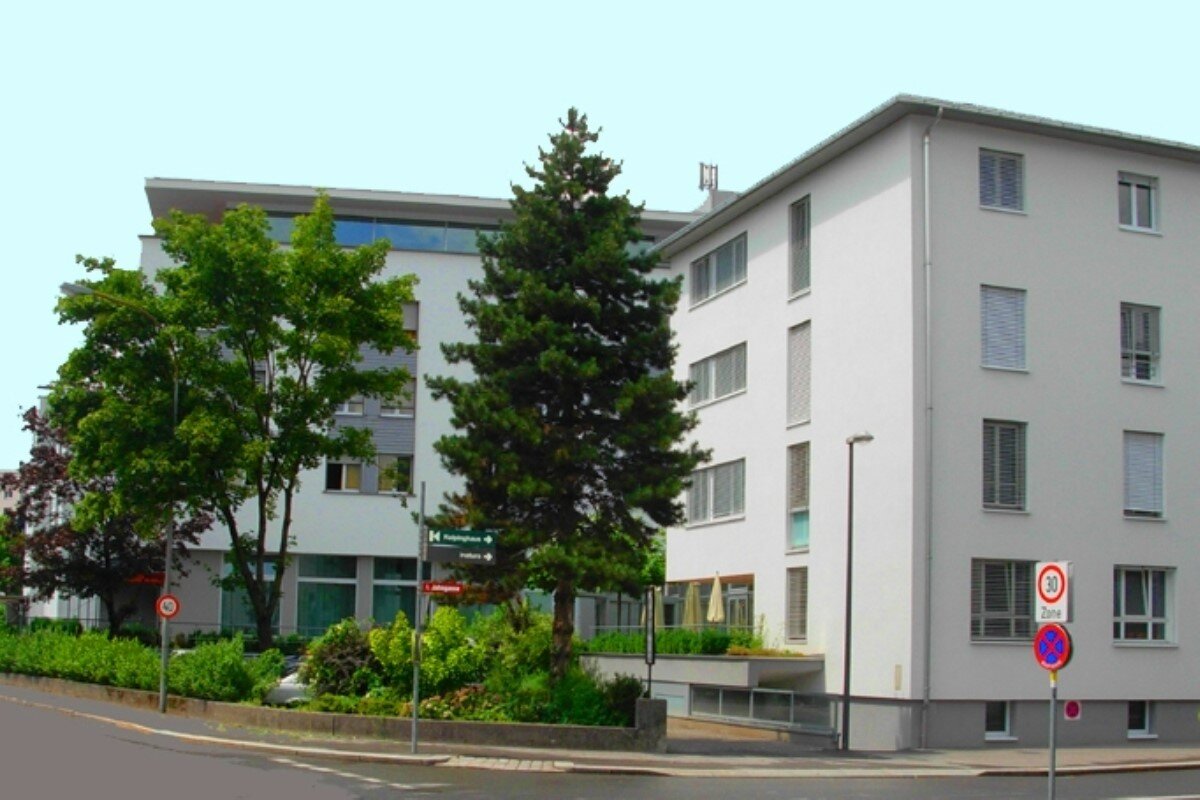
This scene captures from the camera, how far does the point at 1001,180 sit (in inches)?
1380

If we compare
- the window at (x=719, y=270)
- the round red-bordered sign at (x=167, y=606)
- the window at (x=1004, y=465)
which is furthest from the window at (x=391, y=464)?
the window at (x=1004, y=465)

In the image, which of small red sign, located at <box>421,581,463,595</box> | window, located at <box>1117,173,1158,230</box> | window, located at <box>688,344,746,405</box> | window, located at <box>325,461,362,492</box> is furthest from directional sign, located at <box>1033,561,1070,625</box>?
window, located at <box>325,461,362,492</box>

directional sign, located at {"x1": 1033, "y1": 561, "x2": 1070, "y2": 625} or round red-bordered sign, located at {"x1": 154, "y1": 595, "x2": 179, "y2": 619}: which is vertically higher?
directional sign, located at {"x1": 1033, "y1": 561, "x2": 1070, "y2": 625}

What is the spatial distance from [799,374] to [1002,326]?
247 inches

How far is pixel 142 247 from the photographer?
60.5 metres

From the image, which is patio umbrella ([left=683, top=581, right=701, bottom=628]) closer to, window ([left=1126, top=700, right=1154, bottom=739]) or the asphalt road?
window ([left=1126, top=700, right=1154, bottom=739])

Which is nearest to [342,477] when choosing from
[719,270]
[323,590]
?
[323,590]

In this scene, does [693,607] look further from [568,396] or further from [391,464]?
[391,464]

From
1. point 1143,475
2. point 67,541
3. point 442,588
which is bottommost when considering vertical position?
point 442,588

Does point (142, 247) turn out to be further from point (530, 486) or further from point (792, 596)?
point (530, 486)

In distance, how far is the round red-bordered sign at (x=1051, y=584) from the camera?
17.3 meters

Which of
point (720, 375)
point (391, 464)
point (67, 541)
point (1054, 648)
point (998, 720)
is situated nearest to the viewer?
point (1054, 648)

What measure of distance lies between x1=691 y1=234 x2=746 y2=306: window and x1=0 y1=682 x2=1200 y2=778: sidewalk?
1584 centimetres

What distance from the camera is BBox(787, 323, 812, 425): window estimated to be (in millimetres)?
38875
